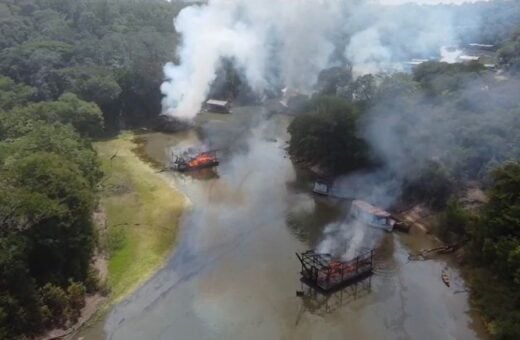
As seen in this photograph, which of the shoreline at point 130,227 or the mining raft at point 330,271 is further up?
the mining raft at point 330,271

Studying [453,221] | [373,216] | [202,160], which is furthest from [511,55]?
[202,160]

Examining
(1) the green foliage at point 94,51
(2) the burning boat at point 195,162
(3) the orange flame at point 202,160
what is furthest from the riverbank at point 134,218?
(1) the green foliage at point 94,51

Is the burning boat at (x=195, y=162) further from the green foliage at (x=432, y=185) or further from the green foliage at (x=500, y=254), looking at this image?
the green foliage at (x=500, y=254)

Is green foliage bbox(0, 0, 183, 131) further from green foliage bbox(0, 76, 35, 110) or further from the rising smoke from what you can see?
the rising smoke

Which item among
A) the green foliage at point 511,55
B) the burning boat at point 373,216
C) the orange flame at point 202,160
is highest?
the green foliage at point 511,55

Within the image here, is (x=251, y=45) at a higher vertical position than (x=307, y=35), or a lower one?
lower

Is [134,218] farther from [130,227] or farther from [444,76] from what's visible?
[444,76]

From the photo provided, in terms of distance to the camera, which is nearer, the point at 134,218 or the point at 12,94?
the point at 134,218
